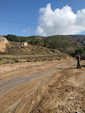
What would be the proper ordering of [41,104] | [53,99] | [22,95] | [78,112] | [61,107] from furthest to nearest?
[22,95], [53,99], [41,104], [61,107], [78,112]

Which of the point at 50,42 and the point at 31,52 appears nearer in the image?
the point at 31,52

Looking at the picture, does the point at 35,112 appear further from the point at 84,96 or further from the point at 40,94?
the point at 84,96

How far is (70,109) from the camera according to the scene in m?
3.34

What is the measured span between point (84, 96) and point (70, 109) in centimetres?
131

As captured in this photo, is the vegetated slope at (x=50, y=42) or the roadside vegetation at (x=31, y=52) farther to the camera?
the vegetated slope at (x=50, y=42)

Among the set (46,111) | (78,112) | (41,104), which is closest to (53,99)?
(41,104)

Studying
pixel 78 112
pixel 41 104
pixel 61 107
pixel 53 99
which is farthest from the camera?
pixel 53 99

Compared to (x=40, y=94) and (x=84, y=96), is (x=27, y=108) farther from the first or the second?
(x=84, y=96)

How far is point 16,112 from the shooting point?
3.28 metres

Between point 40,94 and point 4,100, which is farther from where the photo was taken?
point 40,94

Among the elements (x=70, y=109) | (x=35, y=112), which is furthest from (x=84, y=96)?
(x=35, y=112)

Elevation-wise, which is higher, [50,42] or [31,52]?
[50,42]

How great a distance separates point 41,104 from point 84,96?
2052mm

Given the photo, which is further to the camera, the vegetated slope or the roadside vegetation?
the vegetated slope
